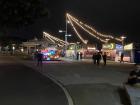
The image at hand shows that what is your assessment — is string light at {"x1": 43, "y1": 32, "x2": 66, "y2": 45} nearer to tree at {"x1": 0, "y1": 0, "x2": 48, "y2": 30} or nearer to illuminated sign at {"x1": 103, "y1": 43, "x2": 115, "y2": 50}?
illuminated sign at {"x1": 103, "y1": 43, "x2": 115, "y2": 50}

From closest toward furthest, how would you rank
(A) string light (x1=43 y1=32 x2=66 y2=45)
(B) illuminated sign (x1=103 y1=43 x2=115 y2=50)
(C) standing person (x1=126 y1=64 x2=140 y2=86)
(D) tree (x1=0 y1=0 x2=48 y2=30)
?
(D) tree (x1=0 y1=0 x2=48 y2=30), (C) standing person (x1=126 y1=64 x2=140 y2=86), (B) illuminated sign (x1=103 y1=43 x2=115 y2=50), (A) string light (x1=43 y1=32 x2=66 y2=45)

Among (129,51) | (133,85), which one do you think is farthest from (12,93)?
(129,51)

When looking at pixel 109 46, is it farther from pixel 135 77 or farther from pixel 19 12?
pixel 19 12

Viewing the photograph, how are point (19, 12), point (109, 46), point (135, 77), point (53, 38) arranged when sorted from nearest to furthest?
1. point (19, 12)
2. point (135, 77)
3. point (109, 46)
4. point (53, 38)

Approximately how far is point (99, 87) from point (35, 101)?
6.75 m

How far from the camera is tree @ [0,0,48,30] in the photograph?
15.2 meters

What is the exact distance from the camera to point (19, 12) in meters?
15.6

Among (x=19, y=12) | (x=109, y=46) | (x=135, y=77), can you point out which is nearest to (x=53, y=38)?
(x=109, y=46)

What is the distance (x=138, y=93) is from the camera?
60.2 ft

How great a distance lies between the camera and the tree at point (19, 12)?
15.2 metres

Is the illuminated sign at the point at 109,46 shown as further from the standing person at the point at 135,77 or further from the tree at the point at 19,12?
the tree at the point at 19,12

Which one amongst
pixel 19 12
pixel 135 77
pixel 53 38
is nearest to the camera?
pixel 19 12

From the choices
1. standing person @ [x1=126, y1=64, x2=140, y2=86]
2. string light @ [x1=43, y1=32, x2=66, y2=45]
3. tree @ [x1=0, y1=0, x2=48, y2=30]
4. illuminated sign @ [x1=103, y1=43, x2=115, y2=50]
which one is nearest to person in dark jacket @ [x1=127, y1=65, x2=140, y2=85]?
standing person @ [x1=126, y1=64, x2=140, y2=86]

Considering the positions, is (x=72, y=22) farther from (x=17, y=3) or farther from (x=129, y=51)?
(x=17, y=3)
